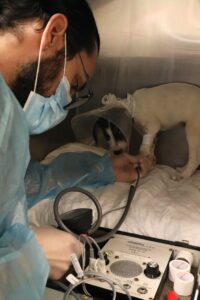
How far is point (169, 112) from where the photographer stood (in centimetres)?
120

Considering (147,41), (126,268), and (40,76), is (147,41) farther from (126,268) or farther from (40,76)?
(126,268)

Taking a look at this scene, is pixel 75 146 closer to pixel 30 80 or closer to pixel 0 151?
pixel 30 80

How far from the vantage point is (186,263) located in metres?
0.73

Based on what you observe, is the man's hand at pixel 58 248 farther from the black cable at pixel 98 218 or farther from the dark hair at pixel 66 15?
the dark hair at pixel 66 15

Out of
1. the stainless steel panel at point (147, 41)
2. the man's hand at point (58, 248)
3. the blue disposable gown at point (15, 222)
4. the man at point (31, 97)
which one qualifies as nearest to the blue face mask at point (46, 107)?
the man at point (31, 97)

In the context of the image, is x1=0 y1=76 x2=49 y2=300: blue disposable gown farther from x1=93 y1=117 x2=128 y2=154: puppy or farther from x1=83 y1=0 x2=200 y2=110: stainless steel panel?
x1=83 y1=0 x2=200 y2=110: stainless steel panel

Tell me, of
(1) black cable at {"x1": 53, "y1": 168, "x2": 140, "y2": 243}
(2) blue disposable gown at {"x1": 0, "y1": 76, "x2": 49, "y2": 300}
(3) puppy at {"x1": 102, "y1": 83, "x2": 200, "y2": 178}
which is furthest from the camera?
(3) puppy at {"x1": 102, "y1": 83, "x2": 200, "y2": 178}

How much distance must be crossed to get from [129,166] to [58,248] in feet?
1.58

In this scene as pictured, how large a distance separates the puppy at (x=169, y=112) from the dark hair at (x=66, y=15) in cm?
44

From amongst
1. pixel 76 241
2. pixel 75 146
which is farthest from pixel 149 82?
pixel 76 241

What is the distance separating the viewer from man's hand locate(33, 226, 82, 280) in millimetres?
726

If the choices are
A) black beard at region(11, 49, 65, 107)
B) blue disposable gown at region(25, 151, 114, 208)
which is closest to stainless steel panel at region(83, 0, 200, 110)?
blue disposable gown at region(25, 151, 114, 208)

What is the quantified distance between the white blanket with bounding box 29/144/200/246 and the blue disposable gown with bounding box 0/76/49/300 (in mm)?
351

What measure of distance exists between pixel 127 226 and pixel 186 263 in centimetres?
20
